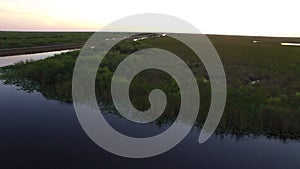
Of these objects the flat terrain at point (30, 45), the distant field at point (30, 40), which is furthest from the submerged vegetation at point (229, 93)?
the distant field at point (30, 40)

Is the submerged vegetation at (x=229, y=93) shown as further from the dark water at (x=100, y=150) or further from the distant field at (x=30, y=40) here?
the distant field at (x=30, y=40)

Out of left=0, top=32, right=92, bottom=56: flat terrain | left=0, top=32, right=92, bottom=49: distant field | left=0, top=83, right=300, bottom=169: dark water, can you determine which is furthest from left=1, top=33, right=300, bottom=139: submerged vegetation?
left=0, top=32, right=92, bottom=49: distant field

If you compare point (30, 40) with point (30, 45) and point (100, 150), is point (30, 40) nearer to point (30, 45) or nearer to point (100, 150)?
point (30, 45)

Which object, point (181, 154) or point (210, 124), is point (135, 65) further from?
point (181, 154)

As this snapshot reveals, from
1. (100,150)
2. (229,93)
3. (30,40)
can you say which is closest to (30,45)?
(30,40)

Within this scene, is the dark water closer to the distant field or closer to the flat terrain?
the flat terrain

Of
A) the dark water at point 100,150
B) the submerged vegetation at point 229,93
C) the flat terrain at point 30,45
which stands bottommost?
the dark water at point 100,150

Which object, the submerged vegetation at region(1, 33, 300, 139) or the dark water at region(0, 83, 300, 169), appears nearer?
the dark water at region(0, 83, 300, 169)

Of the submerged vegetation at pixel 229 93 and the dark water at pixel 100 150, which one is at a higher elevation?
the submerged vegetation at pixel 229 93
